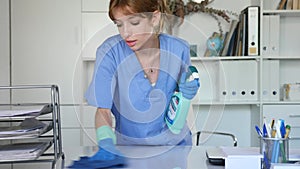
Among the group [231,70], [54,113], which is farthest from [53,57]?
[54,113]

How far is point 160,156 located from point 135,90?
0.92ft

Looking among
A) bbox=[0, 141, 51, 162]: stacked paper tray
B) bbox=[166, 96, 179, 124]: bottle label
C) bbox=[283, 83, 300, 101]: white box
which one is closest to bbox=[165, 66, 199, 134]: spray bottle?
bbox=[166, 96, 179, 124]: bottle label

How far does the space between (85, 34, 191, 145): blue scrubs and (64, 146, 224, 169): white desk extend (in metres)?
0.05

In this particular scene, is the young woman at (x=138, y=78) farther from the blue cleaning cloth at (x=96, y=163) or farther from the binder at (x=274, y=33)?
the binder at (x=274, y=33)

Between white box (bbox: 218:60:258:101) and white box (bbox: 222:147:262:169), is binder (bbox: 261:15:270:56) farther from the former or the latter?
white box (bbox: 222:147:262:169)

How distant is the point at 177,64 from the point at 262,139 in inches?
19.5

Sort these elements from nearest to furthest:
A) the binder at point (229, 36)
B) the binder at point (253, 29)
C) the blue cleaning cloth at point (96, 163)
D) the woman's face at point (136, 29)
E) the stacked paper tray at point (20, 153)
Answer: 1. the stacked paper tray at point (20, 153)
2. the blue cleaning cloth at point (96, 163)
3. the woman's face at point (136, 29)
4. the binder at point (253, 29)
5. the binder at point (229, 36)

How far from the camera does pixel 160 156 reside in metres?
1.34

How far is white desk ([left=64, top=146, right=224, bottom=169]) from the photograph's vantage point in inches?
46.8

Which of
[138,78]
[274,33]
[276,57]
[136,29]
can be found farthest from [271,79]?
[136,29]

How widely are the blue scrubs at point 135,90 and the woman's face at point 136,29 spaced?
40 mm

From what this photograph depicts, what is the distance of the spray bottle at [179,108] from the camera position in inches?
54.6

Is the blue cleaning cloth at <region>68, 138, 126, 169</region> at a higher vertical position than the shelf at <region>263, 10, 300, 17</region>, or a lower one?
lower

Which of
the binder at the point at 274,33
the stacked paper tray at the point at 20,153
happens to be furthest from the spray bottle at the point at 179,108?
the binder at the point at 274,33
